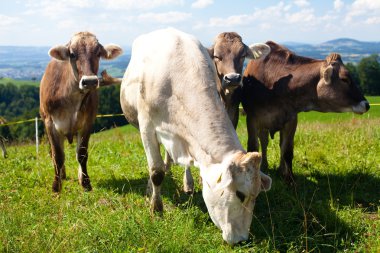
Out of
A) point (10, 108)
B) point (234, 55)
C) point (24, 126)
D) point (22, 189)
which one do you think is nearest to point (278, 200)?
point (234, 55)

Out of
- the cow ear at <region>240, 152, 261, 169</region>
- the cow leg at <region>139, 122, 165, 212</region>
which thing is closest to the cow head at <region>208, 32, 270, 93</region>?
the cow leg at <region>139, 122, 165, 212</region>

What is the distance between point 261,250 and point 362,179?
2.86 m

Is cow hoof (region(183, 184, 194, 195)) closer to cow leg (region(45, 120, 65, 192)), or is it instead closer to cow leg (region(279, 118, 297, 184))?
cow leg (region(279, 118, 297, 184))

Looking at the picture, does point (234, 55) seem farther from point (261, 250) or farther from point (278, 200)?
point (261, 250)

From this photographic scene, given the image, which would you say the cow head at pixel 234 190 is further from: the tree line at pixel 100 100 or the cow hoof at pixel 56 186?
the tree line at pixel 100 100

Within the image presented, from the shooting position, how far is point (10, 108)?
7175cm

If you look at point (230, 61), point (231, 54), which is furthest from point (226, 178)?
point (231, 54)

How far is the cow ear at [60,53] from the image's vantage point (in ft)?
19.9

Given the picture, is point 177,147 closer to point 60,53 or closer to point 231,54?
point 231,54

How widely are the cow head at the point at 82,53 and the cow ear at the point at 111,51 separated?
0.09 m

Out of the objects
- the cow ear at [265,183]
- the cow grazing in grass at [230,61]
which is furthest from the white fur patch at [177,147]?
the cow grazing in grass at [230,61]

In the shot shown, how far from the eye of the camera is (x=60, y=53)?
20.1ft

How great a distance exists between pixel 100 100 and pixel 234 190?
42214 mm

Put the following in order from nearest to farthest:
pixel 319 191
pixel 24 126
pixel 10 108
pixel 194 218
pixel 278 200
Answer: pixel 194 218 < pixel 278 200 < pixel 319 191 < pixel 24 126 < pixel 10 108
